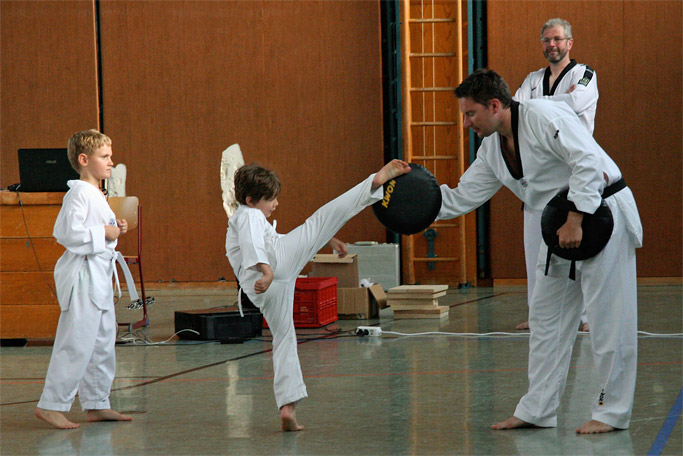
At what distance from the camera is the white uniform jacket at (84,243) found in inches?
128

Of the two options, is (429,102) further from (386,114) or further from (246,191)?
(246,191)

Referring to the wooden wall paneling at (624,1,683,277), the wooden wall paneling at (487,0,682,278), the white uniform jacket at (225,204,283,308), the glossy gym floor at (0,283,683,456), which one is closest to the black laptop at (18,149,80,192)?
the glossy gym floor at (0,283,683,456)

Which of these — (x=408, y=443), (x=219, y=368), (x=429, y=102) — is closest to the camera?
(x=408, y=443)

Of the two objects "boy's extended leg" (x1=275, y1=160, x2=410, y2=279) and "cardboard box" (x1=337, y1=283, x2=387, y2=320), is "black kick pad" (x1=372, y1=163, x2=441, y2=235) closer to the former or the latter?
"boy's extended leg" (x1=275, y1=160, x2=410, y2=279)

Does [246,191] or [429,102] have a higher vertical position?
[429,102]

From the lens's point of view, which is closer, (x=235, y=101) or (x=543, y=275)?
(x=543, y=275)

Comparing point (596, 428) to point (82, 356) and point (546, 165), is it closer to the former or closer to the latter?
point (546, 165)

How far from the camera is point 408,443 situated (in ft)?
9.15

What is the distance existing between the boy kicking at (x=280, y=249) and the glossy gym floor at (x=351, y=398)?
0.22m

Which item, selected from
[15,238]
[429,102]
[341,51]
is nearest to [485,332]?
[15,238]

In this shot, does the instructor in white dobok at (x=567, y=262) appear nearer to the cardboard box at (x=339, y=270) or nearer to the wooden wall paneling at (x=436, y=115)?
the cardboard box at (x=339, y=270)

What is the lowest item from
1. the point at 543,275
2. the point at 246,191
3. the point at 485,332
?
the point at 485,332

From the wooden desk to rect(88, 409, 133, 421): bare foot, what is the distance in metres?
2.16

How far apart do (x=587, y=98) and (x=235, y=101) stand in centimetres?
511
